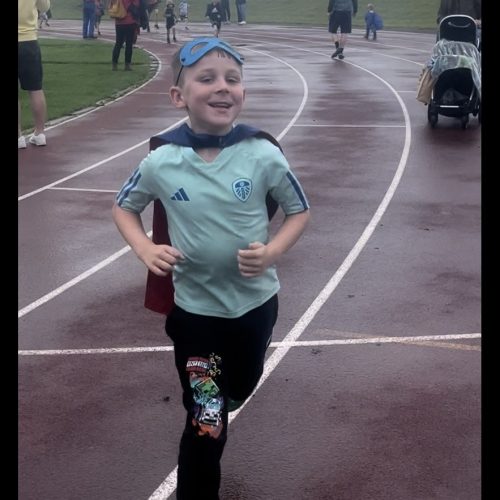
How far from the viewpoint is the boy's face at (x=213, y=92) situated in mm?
3740

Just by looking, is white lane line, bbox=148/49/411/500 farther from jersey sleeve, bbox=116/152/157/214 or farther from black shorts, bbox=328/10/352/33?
black shorts, bbox=328/10/352/33

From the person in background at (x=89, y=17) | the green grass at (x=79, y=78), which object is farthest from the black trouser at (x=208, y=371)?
the person in background at (x=89, y=17)

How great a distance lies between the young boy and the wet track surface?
642 millimetres

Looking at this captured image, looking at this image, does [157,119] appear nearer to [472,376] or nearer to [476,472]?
[472,376]

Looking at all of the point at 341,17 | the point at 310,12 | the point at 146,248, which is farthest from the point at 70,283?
the point at 310,12

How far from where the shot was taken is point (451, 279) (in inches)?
295

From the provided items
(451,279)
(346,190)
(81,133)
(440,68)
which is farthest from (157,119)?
(451,279)

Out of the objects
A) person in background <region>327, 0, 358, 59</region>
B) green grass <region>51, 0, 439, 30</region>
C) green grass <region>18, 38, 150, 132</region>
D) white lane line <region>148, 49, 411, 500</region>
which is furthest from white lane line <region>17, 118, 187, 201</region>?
green grass <region>51, 0, 439, 30</region>

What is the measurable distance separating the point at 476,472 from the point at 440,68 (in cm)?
1006

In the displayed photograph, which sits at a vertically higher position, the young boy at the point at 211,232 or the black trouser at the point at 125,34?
the black trouser at the point at 125,34

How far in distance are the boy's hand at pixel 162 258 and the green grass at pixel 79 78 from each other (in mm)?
11186

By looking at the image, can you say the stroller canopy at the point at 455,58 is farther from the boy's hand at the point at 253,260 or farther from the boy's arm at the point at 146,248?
the boy's hand at the point at 253,260

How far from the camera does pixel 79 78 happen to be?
68.2 ft

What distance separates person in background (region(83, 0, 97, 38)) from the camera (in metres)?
33.5
